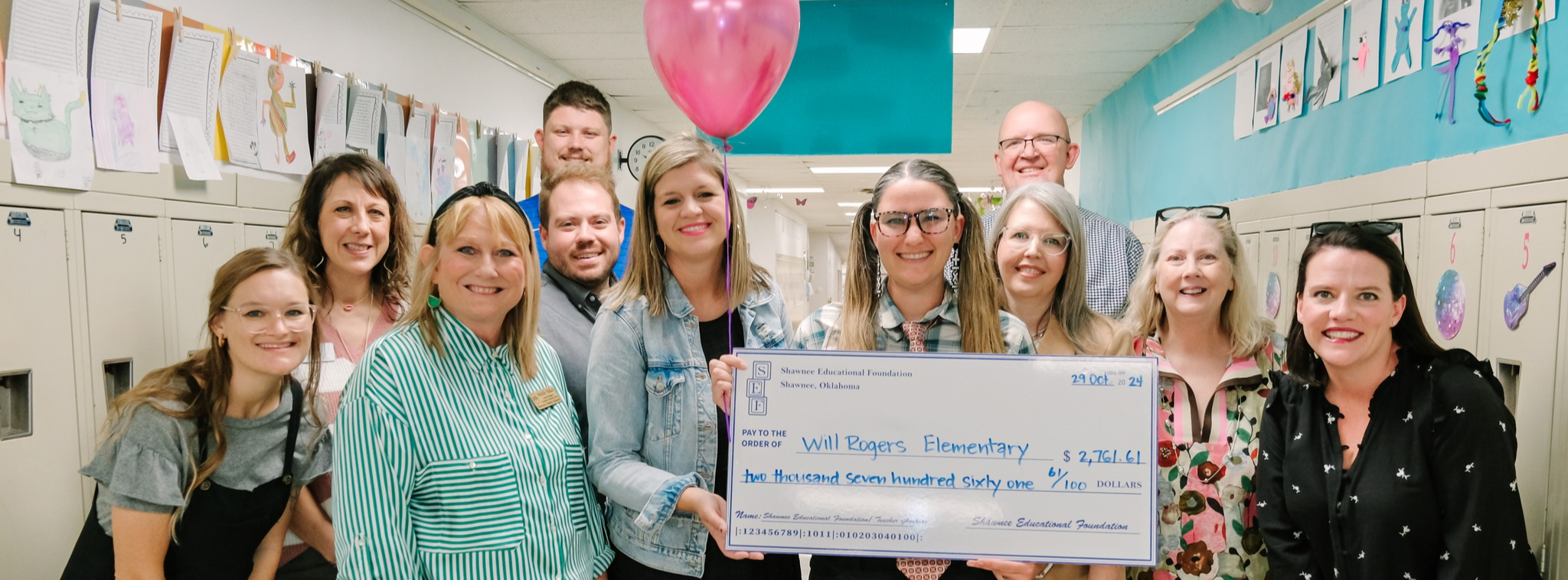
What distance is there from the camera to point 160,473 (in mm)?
1616

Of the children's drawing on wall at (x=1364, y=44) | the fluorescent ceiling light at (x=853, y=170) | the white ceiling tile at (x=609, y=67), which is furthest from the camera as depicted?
the fluorescent ceiling light at (x=853, y=170)

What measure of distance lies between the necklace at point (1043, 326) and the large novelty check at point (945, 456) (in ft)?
1.74

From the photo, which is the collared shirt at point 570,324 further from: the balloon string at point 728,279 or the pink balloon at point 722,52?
the pink balloon at point 722,52

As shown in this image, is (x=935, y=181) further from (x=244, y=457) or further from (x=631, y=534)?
(x=244, y=457)

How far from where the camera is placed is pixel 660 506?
152 cm

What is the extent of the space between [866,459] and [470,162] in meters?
3.89

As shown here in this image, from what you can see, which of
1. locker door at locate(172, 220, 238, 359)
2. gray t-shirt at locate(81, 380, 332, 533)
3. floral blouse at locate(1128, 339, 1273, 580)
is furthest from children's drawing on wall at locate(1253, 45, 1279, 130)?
locker door at locate(172, 220, 238, 359)

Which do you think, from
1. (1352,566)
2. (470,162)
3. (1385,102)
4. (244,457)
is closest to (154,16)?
(244,457)

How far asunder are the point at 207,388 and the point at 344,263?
494 mm

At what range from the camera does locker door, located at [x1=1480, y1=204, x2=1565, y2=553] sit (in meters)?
1.88

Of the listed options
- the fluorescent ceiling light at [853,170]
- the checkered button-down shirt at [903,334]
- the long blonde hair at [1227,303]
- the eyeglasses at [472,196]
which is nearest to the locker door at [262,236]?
the eyeglasses at [472,196]

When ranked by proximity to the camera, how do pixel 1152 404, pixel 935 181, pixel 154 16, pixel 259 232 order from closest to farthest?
1. pixel 1152 404
2. pixel 935 181
3. pixel 154 16
4. pixel 259 232

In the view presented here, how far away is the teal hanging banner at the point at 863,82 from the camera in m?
4.19

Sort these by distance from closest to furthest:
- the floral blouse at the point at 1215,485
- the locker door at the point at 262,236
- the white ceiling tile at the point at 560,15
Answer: the floral blouse at the point at 1215,485, the locker door at the point at 262,236, the white ceiling tile at the point at 560,15
